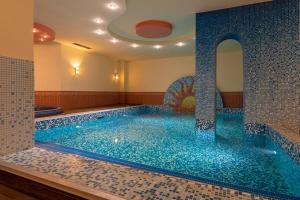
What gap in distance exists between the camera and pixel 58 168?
5.49 ft

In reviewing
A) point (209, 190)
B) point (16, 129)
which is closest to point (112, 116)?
point (16, 129)

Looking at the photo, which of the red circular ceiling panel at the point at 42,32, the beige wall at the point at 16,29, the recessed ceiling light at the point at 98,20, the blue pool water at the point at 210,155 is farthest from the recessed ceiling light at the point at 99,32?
the beige wall at the point at 16,29

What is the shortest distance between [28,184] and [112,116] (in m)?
5.74

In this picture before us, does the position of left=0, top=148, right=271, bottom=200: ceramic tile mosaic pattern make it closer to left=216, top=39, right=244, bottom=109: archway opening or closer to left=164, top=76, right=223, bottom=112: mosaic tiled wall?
left=164, top=76, right=223, bottom=112: mosaic tiled wall

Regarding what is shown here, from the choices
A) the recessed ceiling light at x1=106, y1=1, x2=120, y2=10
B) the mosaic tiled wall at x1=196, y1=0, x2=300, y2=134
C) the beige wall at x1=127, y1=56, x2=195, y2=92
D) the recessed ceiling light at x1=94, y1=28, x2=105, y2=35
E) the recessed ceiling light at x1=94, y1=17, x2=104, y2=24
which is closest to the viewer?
the mosaic tiled wall at x1=196, y1=0, x2=300, y2=134

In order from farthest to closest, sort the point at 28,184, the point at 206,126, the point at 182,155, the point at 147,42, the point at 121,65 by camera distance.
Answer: the point at 121,65, the point at 147,42, the point at 206,126, the point at 182,155, the point at 28,184

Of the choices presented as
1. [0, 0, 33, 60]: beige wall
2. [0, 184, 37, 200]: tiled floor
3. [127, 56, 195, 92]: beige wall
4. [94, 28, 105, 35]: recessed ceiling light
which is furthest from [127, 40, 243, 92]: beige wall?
[0, 184, 37, 200]: tiled floor

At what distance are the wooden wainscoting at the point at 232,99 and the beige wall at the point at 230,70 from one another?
0.18m

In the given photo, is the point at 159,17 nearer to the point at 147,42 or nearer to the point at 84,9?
the point at 84,9

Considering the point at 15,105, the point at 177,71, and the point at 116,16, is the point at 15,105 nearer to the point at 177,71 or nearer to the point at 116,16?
the point at 116,16

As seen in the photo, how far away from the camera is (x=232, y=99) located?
8758 millimetres

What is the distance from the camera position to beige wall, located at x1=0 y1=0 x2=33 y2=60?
1689 mm

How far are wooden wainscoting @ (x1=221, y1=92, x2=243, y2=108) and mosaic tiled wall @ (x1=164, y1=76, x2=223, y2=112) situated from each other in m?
1.41

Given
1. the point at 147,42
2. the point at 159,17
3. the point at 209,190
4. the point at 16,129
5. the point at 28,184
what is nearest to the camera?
the point at 209,190
